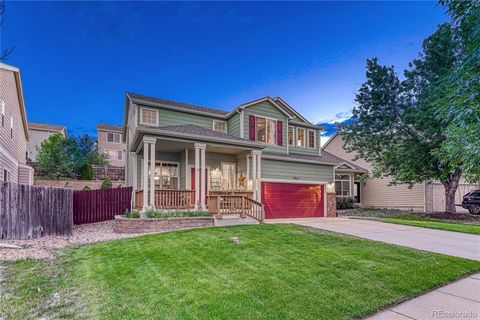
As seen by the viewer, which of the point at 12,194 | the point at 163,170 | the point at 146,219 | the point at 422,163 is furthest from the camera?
the point at 422,163

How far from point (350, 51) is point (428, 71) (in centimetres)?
465

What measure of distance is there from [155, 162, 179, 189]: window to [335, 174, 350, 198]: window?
1477 centimetres

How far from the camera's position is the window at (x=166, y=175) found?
1420cm

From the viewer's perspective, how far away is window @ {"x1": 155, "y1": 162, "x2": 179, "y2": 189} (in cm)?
1420

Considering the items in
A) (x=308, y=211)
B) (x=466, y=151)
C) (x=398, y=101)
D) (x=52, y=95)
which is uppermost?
(x=52, y=95)

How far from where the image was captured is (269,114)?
A: 1655cm

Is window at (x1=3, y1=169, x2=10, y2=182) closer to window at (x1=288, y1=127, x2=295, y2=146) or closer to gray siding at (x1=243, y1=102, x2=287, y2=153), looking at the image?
gray siding at (x1=243, y1=102, x2=287, y2=153)

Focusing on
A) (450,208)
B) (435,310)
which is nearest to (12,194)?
(435,310)

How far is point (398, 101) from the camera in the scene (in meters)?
17.5

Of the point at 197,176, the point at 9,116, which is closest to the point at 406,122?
the point at 197,176

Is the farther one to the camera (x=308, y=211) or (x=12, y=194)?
(x=308, y=211)

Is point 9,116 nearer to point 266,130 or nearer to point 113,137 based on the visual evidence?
point 266,130

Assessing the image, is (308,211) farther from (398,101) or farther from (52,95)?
(52,95)

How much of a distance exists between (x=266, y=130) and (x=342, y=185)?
1099cm
